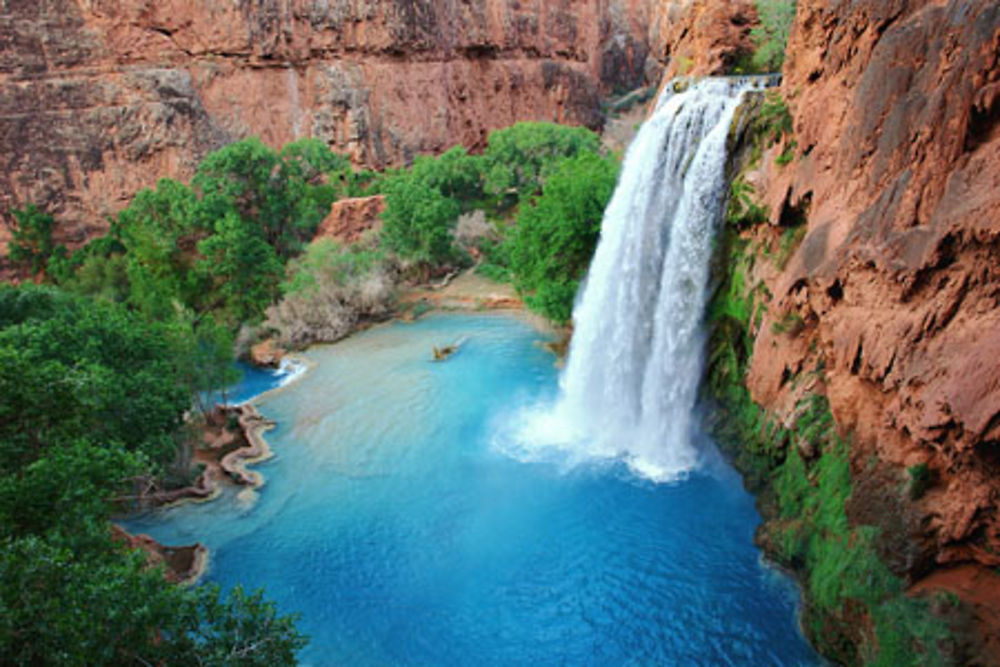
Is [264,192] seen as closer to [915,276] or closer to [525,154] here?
[525,154]

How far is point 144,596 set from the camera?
5.27 m

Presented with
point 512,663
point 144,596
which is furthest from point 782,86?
point 144,596

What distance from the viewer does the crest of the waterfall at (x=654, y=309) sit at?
42.4ft

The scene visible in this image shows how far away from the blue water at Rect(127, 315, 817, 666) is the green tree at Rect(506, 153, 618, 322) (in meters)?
4.04

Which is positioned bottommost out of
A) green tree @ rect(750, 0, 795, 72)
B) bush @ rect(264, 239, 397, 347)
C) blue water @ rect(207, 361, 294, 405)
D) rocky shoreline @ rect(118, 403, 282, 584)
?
blue water @ rect(207, 361, 294, 405)

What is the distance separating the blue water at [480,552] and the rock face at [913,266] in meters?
2.85

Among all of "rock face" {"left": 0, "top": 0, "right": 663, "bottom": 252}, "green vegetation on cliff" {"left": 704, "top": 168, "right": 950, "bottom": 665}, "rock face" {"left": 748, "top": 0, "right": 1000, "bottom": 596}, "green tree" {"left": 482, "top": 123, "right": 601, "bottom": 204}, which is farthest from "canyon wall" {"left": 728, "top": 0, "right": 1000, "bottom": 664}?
"rock face" {"left": 0, "top": 0, "right": 663, "bottom": 252}

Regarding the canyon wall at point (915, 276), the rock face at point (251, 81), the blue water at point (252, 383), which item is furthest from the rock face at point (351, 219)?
the canyon wall at point (915, 276)

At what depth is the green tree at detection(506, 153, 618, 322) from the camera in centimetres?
1781

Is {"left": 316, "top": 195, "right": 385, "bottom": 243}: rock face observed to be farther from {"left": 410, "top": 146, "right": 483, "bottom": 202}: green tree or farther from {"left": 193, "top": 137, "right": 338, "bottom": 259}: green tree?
{"left": 410, "top": 146, "right": 483, "bottom": 202}: green tree

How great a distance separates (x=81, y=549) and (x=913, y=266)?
972 centimetres

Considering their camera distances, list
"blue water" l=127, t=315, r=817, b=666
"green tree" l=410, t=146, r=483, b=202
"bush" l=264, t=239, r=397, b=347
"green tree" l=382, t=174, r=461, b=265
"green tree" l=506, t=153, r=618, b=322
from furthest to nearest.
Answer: "green tree" l=410, t=146, r=483, b=202
"green tree" l=382, t=174, r=461, b=265
"bush" l=264, t=239, r=397, b=347
"green tree" l=506, t=153, r=618, b=322
"blue water" l=127, t=315, r=817, b=666

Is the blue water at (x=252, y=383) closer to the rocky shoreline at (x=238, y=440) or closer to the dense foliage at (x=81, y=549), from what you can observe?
the rocky shoreline at (x=238, y=440)

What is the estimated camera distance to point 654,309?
550 inches
